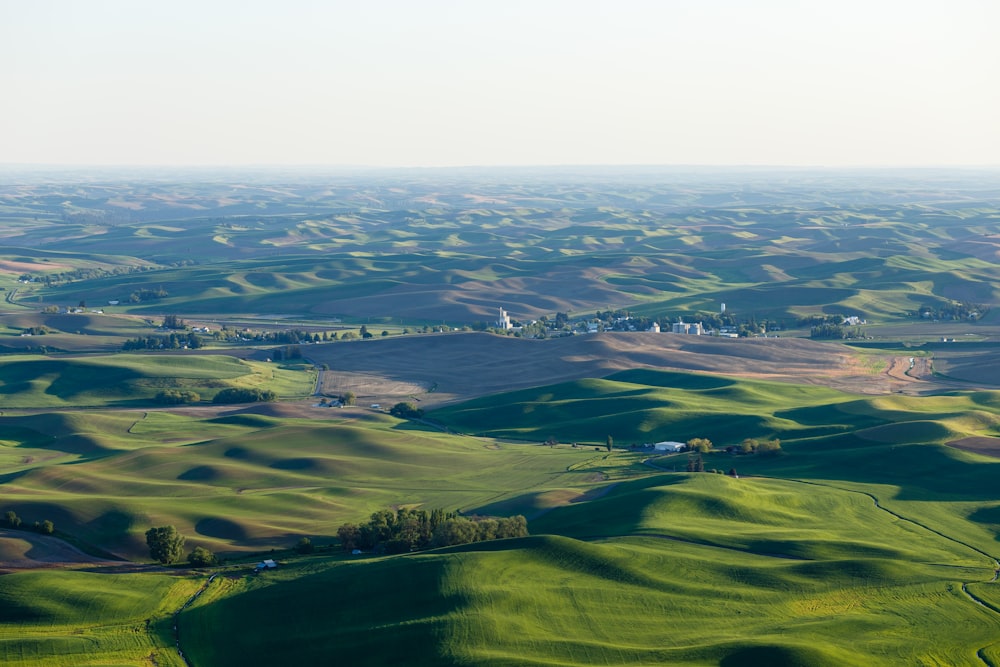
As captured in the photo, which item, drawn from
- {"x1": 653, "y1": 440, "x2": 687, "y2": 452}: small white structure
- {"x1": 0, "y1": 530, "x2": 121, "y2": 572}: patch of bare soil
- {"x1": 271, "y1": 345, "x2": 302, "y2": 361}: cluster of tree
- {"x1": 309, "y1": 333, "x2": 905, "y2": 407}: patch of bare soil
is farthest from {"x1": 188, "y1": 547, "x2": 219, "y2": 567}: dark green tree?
{"x1": 271, "y1": 345, "x2": 302, "y2": 361}: cluster of tree

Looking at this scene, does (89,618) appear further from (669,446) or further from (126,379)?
(126,379)

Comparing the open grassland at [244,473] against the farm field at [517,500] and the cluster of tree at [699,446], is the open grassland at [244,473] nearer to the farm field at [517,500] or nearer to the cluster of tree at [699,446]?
the farm field at [517,500]

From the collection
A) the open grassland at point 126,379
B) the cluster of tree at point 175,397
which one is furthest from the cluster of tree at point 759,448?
the cluster of tree at point 175,397

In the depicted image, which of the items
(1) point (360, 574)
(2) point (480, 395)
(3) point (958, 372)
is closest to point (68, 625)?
(1) point (360, 574)

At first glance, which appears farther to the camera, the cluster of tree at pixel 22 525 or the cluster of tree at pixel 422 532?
the cluster of tree at pixel 22 525

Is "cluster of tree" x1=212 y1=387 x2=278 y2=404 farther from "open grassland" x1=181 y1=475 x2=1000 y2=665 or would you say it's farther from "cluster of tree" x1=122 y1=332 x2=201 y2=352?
"open grassland" x1=181 y1=475 x2=1000 y2=665

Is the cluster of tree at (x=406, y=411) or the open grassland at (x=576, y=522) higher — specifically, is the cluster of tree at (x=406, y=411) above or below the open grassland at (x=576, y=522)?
below
